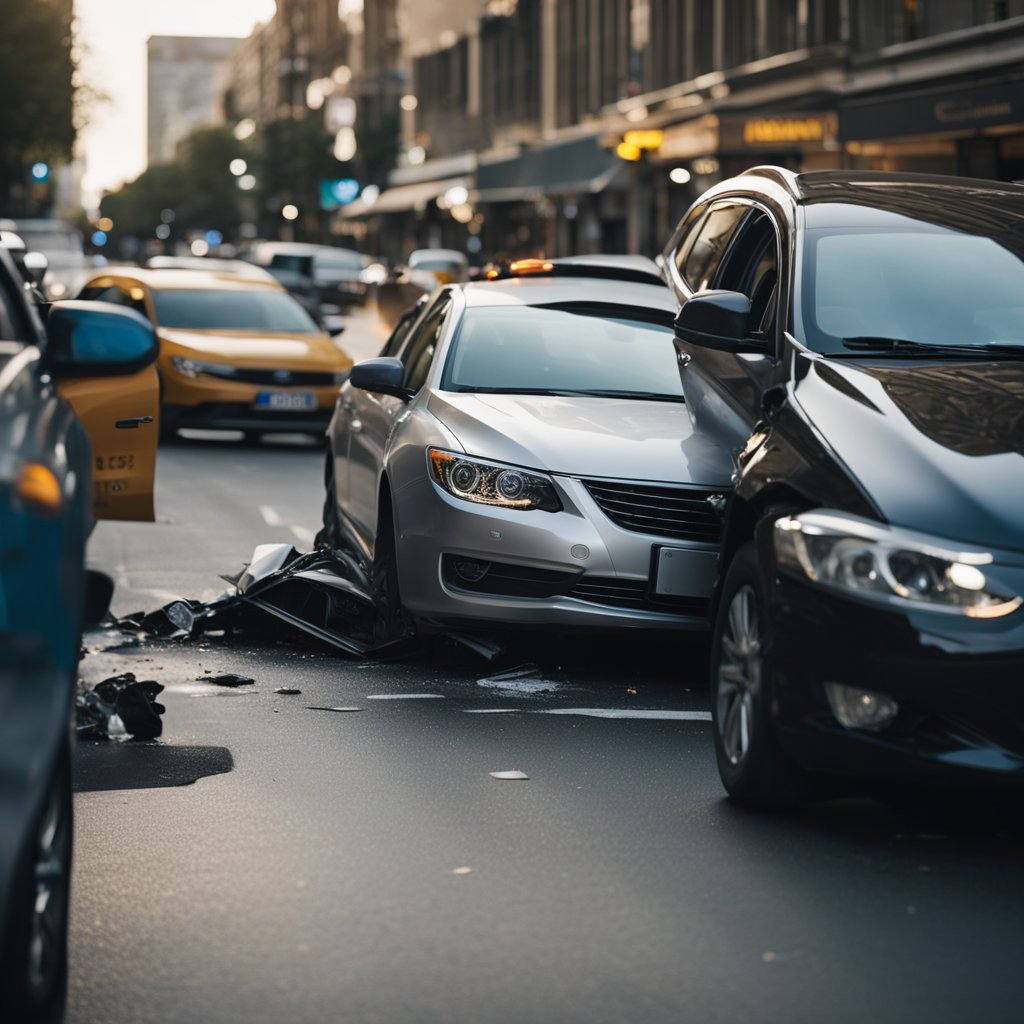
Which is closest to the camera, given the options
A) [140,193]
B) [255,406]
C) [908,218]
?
[908,218]

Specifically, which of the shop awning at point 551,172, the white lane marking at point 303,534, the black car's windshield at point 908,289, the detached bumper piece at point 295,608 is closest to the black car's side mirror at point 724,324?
the black car's windshield at point 908,289

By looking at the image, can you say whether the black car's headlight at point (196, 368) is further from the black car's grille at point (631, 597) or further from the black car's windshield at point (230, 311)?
the black car's grille at point (631, 597)

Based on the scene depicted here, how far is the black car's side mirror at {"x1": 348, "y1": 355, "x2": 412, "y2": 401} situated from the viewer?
30.5 feet

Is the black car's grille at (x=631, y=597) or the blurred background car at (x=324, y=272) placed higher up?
the blurred background car at (x=324, y=272)

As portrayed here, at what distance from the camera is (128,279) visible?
835 inches

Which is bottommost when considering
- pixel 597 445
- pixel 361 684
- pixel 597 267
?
pixel 361 684

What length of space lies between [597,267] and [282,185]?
98.1 metres

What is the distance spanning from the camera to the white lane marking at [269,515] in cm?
1370

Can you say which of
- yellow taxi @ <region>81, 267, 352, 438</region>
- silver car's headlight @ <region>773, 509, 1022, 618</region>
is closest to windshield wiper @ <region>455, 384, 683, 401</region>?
silver car's headlight @ <region>773, 509, 1022, 618</region>

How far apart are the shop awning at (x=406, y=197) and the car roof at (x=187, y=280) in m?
44.1

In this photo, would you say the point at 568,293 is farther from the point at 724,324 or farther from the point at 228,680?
the point at 724,324

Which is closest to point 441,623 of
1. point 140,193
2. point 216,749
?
A: point 216,749

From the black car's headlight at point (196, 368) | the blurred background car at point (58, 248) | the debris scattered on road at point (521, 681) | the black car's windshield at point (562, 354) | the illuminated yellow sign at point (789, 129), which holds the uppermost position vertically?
the illuminated yellow sign at point (789, 129)

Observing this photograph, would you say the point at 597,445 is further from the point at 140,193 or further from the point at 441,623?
the point at 140,193
